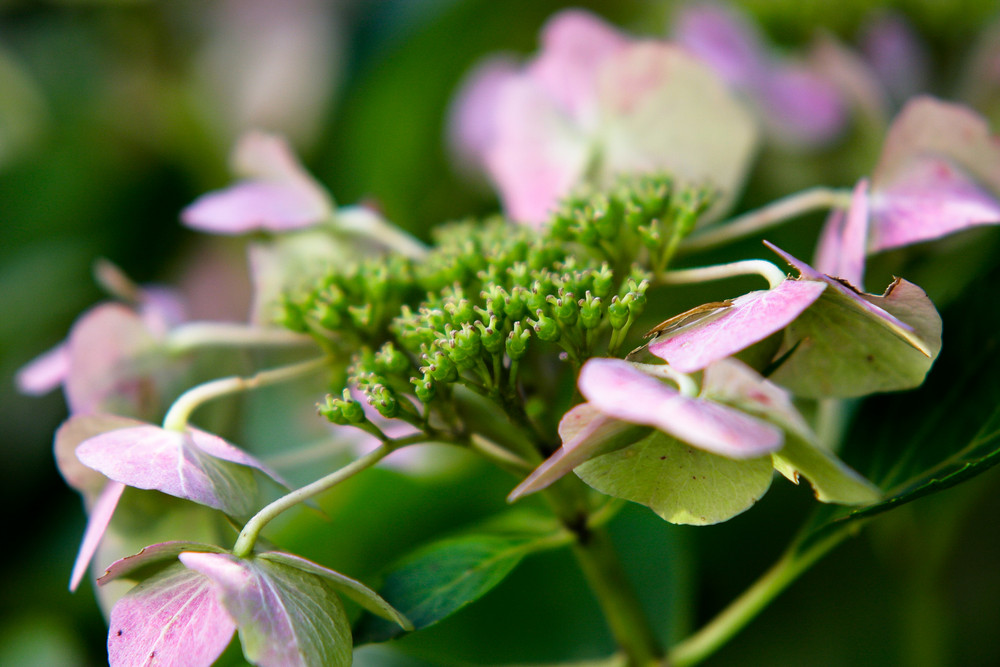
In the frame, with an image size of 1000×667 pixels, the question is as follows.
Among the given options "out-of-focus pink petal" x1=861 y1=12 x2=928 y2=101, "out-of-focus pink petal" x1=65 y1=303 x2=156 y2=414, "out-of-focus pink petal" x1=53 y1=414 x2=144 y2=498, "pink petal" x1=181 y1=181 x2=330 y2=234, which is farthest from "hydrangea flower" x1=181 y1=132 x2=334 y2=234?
"out-of-focus pink petal" x1=861 y1=12 x2=928 y2=101

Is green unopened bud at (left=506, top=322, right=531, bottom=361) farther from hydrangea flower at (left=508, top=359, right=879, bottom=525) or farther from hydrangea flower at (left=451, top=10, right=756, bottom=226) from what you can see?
hydrangea flower at (left=451, top=10, right=756, bottom=226)

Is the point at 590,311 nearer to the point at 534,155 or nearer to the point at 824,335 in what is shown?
the point at 824,335

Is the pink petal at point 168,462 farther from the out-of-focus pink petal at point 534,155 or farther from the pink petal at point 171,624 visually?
the out-of-focus pink petal at point 534,155

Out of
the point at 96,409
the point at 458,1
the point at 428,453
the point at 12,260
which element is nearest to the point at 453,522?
the point at 428,453

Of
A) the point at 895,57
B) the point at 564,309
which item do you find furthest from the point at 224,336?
the point at 895,57

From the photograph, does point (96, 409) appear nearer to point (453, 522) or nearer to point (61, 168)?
point (453, 522)

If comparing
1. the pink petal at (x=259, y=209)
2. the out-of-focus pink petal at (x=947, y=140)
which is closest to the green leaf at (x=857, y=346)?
the out-of-focus pink petal at (x=947, y=140)
